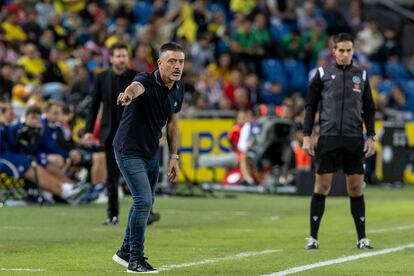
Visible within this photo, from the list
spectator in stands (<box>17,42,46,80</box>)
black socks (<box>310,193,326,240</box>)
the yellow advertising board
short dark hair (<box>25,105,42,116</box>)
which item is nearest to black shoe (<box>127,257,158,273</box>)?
black socks (<box>310,193,326,240</box>)

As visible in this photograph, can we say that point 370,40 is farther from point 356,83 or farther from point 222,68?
point 356,83

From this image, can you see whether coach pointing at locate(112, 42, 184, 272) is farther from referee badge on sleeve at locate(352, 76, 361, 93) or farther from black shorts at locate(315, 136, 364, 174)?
referee badge on sleeve at locate(352, 76, 361, 93)

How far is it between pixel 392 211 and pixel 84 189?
16.3 feet

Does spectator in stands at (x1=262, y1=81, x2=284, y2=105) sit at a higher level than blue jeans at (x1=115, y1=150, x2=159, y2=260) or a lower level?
higher

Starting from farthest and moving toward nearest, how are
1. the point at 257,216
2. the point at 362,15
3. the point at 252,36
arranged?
1. the point at 362,15
2. the point at 252,36
3. the point at 257,216

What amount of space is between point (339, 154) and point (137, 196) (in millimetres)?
3281

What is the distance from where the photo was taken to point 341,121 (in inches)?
504

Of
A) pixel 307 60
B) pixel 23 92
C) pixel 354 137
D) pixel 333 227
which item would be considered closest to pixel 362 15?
pixel 307 60

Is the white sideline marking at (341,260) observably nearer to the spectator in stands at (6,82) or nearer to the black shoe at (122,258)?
the black shoe at (122,258)

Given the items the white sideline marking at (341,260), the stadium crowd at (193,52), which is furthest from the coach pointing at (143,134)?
the stadium crowd at (193,52)

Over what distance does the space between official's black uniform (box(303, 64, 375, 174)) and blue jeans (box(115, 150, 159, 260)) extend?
2829mm

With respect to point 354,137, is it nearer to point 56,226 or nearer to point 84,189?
point 56,226

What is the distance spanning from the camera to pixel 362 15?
34031mm

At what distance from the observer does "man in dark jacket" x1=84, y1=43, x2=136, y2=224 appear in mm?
15180
